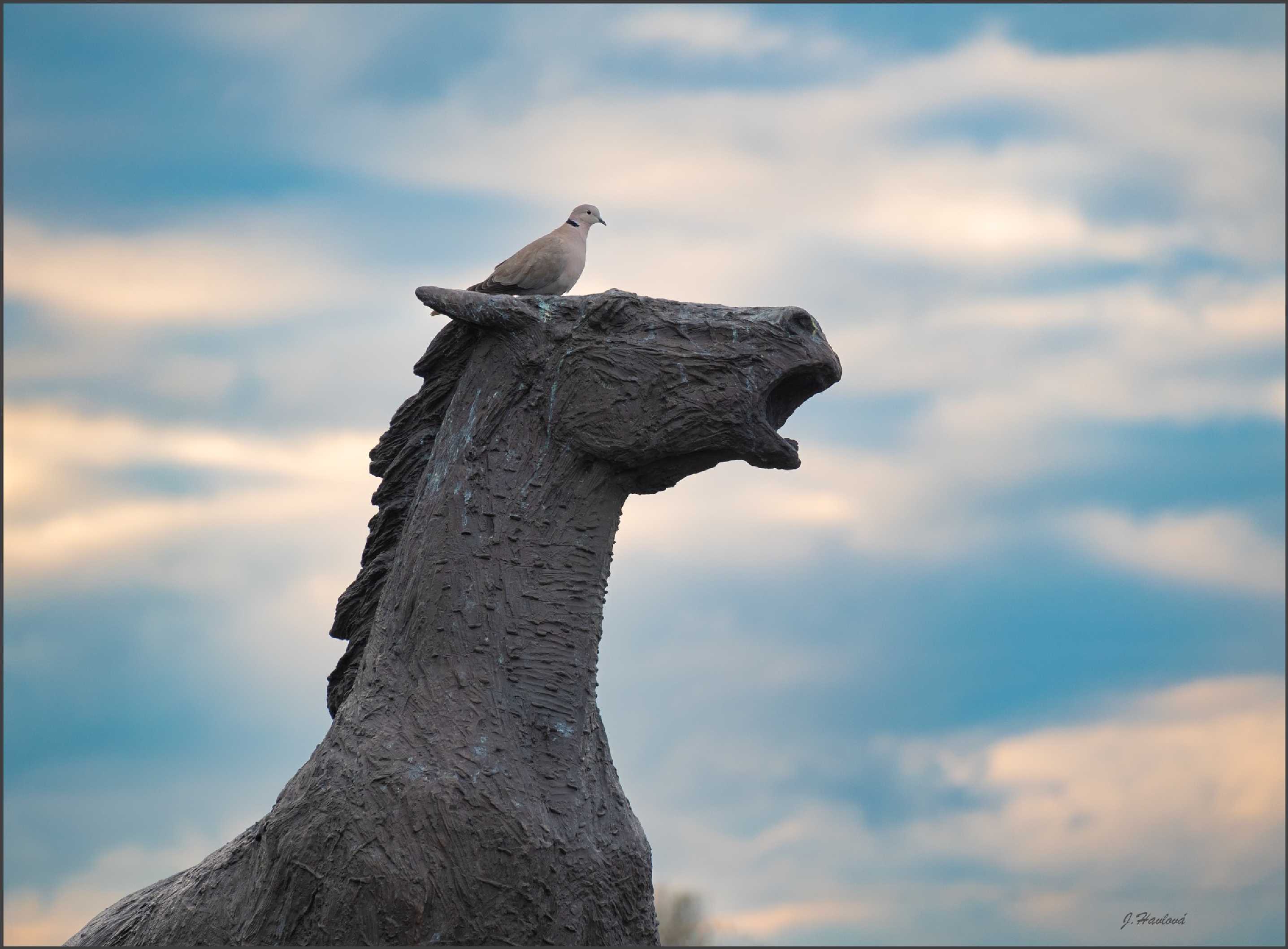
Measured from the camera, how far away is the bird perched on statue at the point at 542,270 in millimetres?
6910

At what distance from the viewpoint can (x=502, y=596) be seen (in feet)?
19.5

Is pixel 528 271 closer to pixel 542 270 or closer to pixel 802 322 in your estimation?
pixel 542 270

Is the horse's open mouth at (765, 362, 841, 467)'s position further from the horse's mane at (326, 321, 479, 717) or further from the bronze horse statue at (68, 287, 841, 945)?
the horse's mane at (326, 321, 479, 717)

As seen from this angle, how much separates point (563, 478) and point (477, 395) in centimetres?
56

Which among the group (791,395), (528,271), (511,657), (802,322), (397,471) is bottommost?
(511,657)

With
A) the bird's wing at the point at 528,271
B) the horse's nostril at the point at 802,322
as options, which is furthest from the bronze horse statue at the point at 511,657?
the bird's wing at the point at 528,271

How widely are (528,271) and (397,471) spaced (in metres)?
1.18

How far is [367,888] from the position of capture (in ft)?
18.1

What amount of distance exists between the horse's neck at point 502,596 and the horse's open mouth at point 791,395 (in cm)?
72

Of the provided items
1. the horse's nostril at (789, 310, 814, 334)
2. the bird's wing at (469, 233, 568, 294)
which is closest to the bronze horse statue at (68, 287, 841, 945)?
the horse's nostril at (789, 310, 814, 334)

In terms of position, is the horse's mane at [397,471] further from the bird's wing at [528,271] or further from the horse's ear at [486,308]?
the bird's wing at [528,271]

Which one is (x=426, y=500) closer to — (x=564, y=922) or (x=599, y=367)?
(x=599, y=367)

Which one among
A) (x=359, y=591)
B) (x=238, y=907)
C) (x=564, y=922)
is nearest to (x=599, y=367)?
(x=359, y=591)

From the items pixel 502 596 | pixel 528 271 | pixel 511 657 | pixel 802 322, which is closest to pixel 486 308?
pixel 528 271
